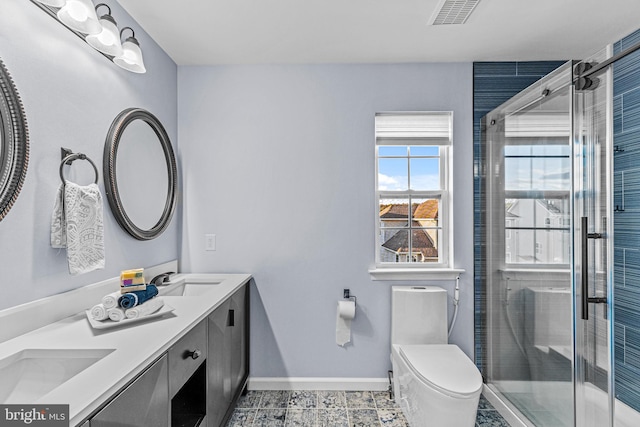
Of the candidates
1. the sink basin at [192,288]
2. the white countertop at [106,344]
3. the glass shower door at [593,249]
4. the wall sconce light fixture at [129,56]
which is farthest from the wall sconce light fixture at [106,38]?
the glass shower door at [593,249]

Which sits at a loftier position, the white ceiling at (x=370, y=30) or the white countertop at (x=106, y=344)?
the white ceiling at (x=370, y=30)

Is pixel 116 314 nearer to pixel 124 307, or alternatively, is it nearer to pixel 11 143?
pixel 124 307

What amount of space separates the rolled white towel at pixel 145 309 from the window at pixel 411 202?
5.24 ft

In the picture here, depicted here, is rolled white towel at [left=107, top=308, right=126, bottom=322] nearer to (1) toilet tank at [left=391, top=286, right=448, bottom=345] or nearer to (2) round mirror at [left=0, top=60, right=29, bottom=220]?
(2) round mirror at [left=0, top=60, right=29, bottom=220]

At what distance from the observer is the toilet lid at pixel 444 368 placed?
5.85ft

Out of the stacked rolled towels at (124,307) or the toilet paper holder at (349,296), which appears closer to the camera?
the stacked rolled towels at (124,307)

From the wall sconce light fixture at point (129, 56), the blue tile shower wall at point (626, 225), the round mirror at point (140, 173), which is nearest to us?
the blue tile shower wall at point (626, 225)

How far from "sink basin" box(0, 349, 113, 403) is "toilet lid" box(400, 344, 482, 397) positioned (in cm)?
148

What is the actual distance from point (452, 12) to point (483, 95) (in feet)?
2.72

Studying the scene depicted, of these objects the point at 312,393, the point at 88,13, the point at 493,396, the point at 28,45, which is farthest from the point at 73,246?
the point at 493,396

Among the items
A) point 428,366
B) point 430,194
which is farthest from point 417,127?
point 428,366

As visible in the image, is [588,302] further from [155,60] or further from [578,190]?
[155,60]

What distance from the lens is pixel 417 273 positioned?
2.55 meters

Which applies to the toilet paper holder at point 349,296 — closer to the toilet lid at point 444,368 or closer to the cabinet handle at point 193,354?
the toilet lid at point 444,368
